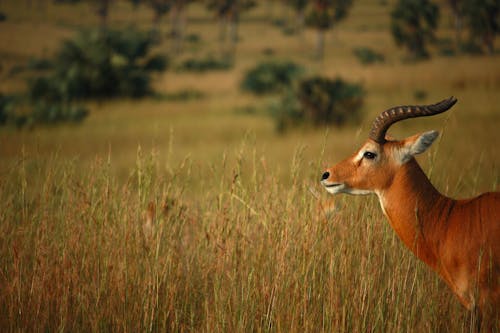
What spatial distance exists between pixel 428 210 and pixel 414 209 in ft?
0.35

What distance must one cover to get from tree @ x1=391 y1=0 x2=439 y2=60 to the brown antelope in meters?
60.9

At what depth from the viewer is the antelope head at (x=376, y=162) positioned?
450cm

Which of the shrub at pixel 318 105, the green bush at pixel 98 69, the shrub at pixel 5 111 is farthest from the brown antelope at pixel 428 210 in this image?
the green bush at pixel 98 69

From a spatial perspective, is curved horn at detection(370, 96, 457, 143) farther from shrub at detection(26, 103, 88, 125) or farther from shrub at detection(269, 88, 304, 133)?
shrub at detection(26, 103, 88, 125)

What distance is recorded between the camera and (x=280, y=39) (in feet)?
303

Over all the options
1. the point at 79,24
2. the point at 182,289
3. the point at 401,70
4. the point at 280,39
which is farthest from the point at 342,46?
the point at 182,289

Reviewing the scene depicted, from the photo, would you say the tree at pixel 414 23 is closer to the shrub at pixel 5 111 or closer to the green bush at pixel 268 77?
the green bush at pixel 268 77

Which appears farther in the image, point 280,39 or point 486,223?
point 280,39

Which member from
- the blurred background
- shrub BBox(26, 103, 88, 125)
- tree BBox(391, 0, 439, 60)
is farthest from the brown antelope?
tree BBox(391, 0, 439, 60)

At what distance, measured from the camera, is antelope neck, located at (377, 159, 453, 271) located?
455 centimetres

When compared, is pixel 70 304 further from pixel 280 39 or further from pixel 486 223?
pixel 280 39

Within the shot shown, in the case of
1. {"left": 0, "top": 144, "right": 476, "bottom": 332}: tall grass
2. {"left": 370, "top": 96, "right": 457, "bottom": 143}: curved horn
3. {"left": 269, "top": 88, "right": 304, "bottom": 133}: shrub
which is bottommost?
{"left": 269, "top": 88, "right": 304, "bottom": 133}: shrub

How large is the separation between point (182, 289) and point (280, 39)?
293 ft

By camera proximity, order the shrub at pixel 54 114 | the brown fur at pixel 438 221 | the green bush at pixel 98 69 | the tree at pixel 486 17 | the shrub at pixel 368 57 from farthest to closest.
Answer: the shrub at pixel 368 57, the tree at pixel 486 17, the green bush at pixel 98 69, the shrub at pixel 54 114, the brown fur at pixel 438 221
